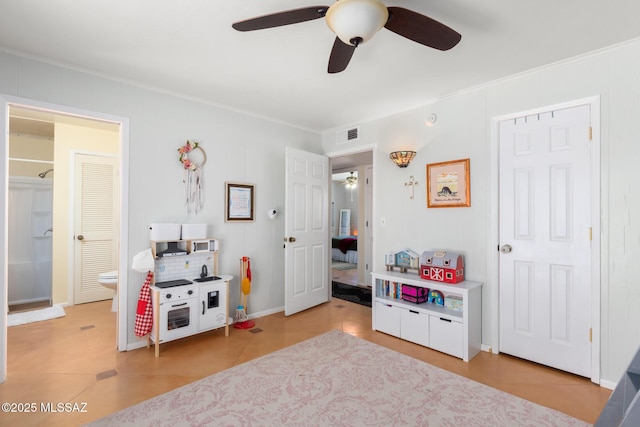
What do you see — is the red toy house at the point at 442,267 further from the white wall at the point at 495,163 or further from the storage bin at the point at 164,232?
the storage bin at the point at 164,232

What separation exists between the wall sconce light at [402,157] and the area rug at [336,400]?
205 centimetres

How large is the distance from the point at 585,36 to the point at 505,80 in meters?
0.70

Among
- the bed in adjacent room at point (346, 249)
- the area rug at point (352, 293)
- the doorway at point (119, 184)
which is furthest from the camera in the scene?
the bed in adjacent room at point (346, 249)

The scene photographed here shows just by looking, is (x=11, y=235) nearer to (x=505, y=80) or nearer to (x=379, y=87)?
(x=379, y=87)

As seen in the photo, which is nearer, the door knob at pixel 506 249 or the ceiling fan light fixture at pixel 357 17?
the ceiling fan light fixture at pixel 357 17

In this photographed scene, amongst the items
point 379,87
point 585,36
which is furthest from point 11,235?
point 585,36

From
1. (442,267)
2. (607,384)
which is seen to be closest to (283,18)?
(442,267)

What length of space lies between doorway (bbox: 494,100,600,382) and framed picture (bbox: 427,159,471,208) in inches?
12.2

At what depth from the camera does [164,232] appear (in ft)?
10.0

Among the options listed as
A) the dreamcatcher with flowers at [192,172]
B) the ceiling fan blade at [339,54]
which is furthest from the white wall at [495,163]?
the dreamcatcher with flowers at [192,172]

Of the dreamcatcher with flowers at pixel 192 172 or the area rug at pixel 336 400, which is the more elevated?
the dreamcatcher with flowers at pixel 192 172

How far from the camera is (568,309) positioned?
2.55 metres

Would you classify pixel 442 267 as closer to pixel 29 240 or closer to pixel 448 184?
pixel 448 184

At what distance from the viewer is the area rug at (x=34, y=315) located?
3613 mm
